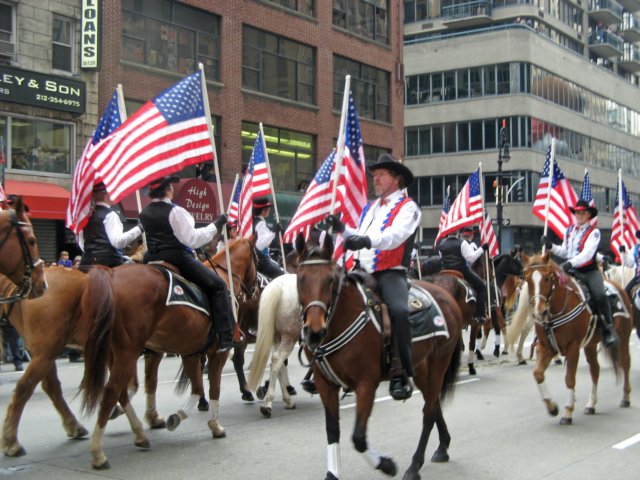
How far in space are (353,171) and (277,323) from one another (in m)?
2.37

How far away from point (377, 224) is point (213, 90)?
23643 millimetres

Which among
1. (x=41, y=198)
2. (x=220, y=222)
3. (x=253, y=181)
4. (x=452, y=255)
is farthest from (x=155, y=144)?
(x=41, y=198)

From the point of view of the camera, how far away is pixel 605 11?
224 ft

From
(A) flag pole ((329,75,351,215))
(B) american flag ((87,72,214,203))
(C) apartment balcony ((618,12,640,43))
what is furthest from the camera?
(C) apartment balcony ((618,12,640,43))

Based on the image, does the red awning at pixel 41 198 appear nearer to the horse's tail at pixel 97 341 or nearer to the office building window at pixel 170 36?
the office building window at pixel 170 36

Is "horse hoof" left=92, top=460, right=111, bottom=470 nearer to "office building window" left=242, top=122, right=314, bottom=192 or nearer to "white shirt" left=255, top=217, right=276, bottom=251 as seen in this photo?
"white shirt" left=255, top=217, right=276, bottom=251

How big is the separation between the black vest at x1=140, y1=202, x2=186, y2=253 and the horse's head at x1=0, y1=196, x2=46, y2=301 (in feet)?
5.08

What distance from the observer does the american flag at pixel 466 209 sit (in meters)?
16.2

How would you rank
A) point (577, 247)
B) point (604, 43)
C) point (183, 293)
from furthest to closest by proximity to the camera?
point (604, 43) → point (577, 247) → point (183, 293)

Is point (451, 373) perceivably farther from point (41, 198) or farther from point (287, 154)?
point (287, 154)

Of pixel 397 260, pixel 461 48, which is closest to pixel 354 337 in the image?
pixel 397 260

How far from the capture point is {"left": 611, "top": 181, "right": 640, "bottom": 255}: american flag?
54.2 ft

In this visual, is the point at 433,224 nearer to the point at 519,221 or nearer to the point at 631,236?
the point at 519,221

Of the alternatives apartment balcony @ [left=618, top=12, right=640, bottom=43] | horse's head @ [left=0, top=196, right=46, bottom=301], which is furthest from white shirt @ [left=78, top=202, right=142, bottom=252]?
apartment balcony @ [left=618, top=12, right=640, bottom=43]
